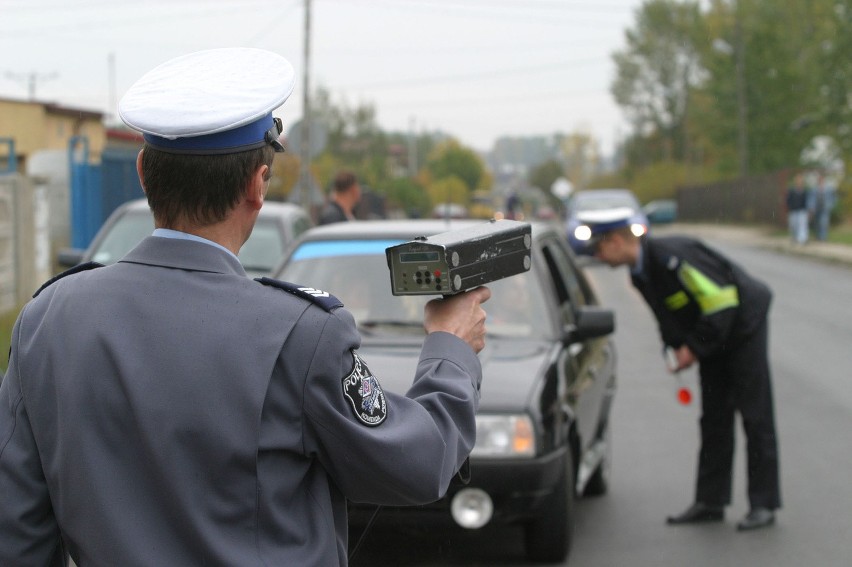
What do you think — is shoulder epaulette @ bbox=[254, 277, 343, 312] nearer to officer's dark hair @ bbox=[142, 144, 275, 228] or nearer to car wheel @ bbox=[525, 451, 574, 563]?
officer's dark hair @ bbox=[142, 144, 275, 228]

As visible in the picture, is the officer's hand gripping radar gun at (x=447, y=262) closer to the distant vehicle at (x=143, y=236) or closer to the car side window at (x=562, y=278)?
the car side window at (x=562, y=278)

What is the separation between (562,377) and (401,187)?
41.4 metres

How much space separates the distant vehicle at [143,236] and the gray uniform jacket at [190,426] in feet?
27.1

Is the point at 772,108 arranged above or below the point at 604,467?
above

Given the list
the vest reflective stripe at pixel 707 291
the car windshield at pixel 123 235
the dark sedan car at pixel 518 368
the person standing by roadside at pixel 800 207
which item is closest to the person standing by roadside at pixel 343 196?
the car windshield at pixel 123 235

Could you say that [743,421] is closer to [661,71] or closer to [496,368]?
[496,368]

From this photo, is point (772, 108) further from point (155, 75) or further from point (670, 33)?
point (155, 75)

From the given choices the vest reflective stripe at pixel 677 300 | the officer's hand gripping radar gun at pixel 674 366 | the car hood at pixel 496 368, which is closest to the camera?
the car hood at pixel 496 368

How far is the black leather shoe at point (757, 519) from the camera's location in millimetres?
6281

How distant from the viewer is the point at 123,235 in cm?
1076

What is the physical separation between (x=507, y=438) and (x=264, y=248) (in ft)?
20.1

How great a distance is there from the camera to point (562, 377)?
5715 millimetres

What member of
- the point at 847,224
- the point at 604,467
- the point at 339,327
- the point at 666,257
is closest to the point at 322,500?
the point at 339,327

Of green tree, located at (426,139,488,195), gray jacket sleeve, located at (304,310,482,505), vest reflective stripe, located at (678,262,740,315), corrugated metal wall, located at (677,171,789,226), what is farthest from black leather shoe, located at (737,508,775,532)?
green tree, located at (426,139,488,195)
